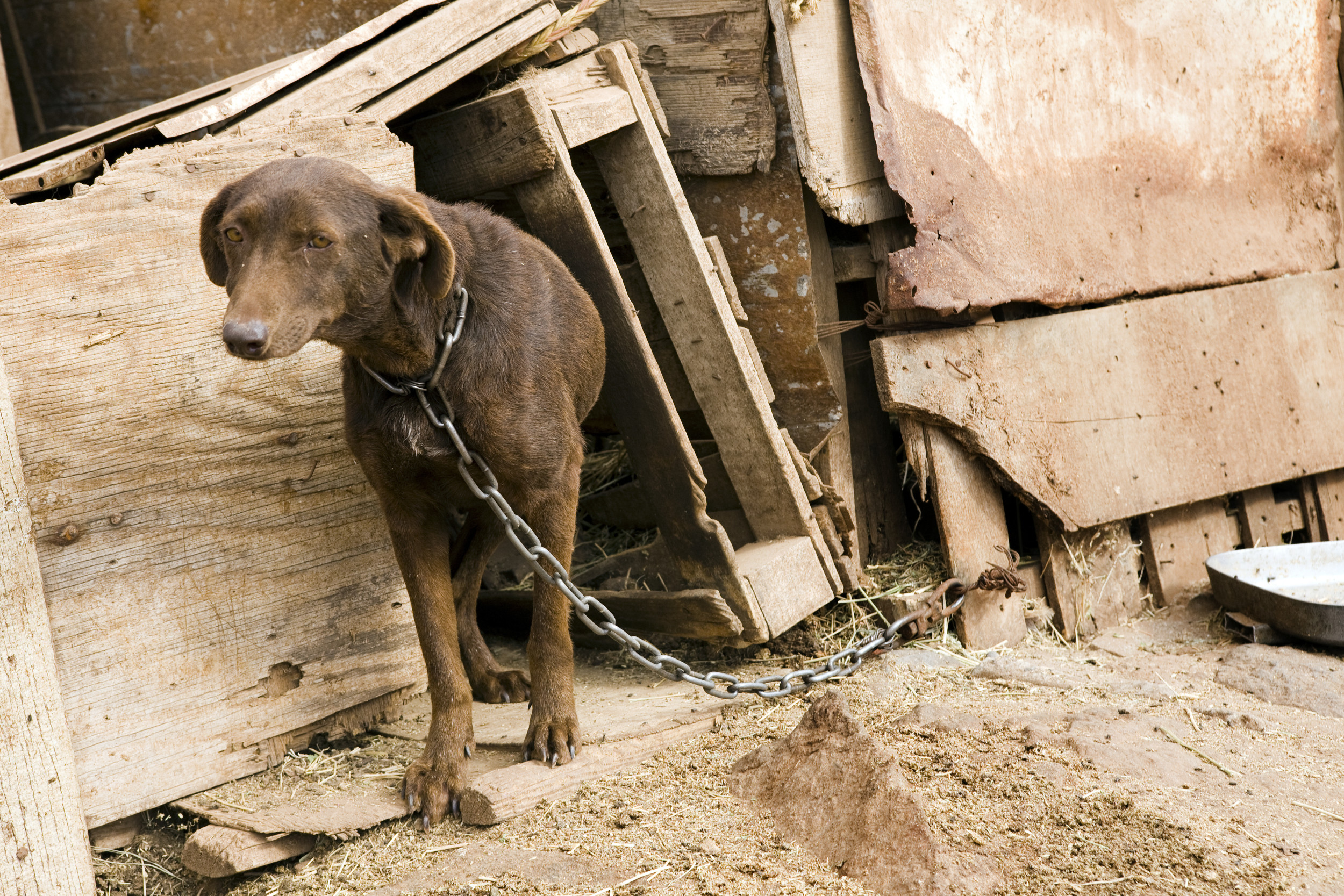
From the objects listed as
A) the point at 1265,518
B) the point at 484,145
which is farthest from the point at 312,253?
the point at 1265,518

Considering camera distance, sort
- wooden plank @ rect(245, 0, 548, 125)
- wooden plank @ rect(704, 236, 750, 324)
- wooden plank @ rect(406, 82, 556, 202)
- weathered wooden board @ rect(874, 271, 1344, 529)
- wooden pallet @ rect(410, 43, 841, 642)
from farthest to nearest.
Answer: weathered wooden board @ rect(874, 271, 1344, 529) < wooden plank @ rect(704, 236, 750, 324) < wooden pallet @ rect(410, 43, 841, 642) < wooden plank @ rect(406, 82, 556, 202) < wooden plank @ rect(245, 0, 548, 125)

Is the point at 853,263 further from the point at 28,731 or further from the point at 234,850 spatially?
the point at 28,731

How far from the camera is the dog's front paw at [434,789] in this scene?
10.5 ft

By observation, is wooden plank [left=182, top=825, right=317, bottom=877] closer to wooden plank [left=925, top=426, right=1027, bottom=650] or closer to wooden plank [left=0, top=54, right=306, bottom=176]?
wooden plank [left=0, top=54, right=306, bottom=176]

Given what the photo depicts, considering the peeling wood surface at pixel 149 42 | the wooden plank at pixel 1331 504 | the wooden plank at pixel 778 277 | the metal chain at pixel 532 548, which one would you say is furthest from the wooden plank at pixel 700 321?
the wooden plank at pixel 1331 504

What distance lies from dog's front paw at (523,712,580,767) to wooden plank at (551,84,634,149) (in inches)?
79.9

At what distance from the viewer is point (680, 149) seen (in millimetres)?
4629

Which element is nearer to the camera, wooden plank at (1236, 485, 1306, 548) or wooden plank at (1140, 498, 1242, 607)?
wooden plank at (1140, 498, 1242, 607)

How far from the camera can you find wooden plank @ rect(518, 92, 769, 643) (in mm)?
4066

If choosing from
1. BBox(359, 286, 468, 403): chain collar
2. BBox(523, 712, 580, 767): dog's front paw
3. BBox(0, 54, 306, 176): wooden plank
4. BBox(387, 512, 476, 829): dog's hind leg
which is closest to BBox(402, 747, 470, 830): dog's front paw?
BBox(387, 512, 476, 829): dog's hind leg

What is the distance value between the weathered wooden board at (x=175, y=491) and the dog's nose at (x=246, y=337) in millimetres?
938

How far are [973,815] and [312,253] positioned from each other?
2.23 m

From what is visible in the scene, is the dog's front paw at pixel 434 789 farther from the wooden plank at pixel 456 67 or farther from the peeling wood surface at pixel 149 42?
the peeling wood surface at pixel 149 42

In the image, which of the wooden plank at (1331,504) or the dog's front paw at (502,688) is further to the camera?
the wooden plank at (1331,504)
